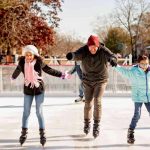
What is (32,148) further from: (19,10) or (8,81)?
(19,10)

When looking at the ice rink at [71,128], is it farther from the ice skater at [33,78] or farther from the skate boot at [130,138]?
the ice skater at [33,78]

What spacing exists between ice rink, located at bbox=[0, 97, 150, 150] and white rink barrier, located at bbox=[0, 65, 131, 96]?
1400 mm

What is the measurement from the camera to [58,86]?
41.3ft

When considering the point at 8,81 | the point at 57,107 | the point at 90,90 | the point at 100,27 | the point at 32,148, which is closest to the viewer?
the point at 32,148

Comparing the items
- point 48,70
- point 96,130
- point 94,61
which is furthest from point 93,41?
point 96,130

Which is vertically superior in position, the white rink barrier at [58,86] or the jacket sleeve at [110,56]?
the jacket sleeve at [110,56]

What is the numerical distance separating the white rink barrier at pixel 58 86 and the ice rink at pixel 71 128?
1.40m

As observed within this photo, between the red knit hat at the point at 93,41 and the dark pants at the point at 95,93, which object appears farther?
the dark pants at the point at 95,93

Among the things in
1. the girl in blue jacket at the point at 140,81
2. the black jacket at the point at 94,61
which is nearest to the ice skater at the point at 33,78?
the black jacket at the point at 94,61

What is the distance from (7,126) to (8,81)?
5.31 metres

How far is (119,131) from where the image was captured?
6.91 meters

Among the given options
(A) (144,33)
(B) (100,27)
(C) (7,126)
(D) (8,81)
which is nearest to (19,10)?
(D) (8,81)

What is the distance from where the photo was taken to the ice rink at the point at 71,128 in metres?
5.79

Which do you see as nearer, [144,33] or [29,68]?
[29,68]
